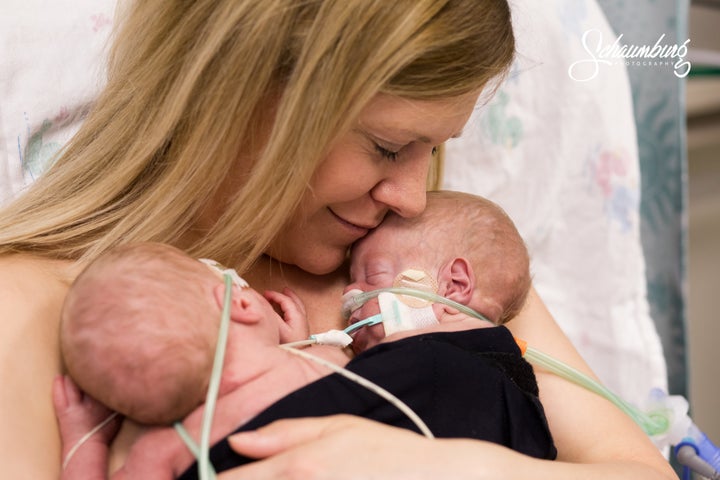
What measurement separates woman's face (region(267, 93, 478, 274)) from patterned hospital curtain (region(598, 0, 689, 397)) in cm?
123

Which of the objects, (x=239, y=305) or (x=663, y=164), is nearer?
(x=239, y=305)

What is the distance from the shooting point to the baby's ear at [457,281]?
4.18 feet

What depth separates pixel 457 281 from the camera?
129cm

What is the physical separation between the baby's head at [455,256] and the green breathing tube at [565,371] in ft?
0.06

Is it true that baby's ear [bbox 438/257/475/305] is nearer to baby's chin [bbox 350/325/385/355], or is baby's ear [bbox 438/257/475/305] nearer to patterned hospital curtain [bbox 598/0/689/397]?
baby's chin [bbox 350/325/385/355]

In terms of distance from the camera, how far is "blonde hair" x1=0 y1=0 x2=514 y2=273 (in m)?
1.08

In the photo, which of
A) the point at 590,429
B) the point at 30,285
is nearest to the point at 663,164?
the point at 590,429

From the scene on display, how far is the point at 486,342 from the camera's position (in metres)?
1.18

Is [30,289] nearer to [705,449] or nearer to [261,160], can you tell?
[261,160]

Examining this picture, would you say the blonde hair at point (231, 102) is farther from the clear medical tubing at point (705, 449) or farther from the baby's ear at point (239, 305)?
the clear medical tubing at point (705, 449)

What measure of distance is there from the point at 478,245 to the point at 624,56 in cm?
119

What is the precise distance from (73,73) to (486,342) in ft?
3.15

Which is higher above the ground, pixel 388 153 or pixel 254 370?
pixel 388 153

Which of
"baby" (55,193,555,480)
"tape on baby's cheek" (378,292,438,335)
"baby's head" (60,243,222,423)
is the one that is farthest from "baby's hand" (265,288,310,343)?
"baby's head" (60,243,222,423)
